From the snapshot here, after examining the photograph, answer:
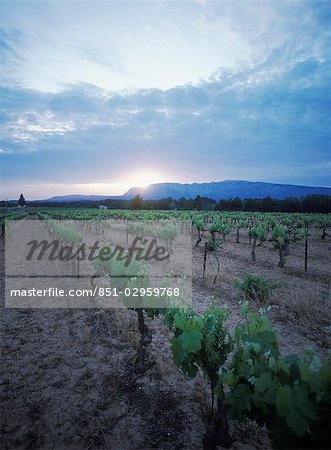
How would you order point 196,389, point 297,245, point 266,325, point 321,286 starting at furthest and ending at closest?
point 297,245
point 321,286
point 196,389
point 266,325

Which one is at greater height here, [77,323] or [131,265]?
[131,265]

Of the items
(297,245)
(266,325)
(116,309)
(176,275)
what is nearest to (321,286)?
(176,275)

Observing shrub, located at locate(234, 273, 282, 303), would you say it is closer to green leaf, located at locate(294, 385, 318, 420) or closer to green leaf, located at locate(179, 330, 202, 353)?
green leaf, located at locate(179, 330, 202, 353)

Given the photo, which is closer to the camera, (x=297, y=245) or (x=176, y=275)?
(x=176, y=275)

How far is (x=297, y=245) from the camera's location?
2125 centimetres

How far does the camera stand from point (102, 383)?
4516mm

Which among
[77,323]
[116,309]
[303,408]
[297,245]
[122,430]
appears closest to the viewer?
[303,408]

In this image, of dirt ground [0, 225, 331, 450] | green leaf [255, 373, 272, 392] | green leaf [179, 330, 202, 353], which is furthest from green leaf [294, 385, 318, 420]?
dirt ground [0, 225, 331, 450]

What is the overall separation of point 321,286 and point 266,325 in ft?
29.4

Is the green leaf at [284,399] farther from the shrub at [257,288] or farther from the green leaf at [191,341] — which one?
the shrub at [257,288]

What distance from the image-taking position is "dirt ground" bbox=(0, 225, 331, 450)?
3.56 m

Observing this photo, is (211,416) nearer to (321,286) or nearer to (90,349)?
(90,349)

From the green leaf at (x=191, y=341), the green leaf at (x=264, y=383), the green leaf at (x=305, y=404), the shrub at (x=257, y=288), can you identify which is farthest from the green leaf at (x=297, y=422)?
the shrub at (x=257, y=288)

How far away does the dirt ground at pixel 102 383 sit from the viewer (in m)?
3.56
